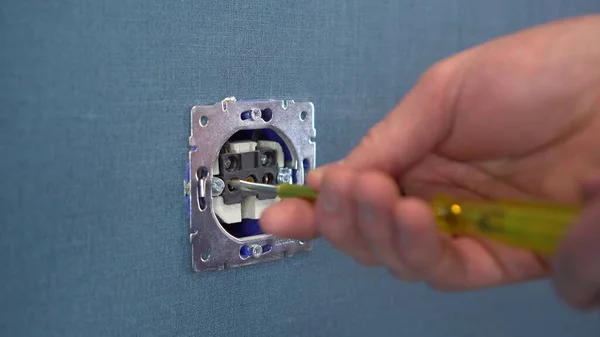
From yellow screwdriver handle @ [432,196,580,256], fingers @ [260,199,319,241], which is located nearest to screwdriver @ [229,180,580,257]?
yellow screwdriver handle @ [432,196,580,256]

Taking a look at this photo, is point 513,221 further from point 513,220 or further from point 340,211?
point 340,211

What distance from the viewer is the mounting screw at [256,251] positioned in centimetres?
53

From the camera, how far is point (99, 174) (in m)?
0.45

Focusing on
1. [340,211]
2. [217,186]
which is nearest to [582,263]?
[340,211]

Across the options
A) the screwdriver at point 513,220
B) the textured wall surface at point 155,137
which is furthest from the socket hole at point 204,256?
the screwdriver at point 513,220

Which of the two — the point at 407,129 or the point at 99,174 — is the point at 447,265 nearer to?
the point at 407,129

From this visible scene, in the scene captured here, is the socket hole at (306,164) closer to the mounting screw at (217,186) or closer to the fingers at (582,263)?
the mounting screw at (217,186)

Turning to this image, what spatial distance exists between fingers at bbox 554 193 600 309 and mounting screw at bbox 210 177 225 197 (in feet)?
0.97

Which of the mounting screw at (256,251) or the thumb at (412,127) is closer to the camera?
the thumb at (412,127)

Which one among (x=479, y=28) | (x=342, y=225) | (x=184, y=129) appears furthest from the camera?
(x=479, y=28)

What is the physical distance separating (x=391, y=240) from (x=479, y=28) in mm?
409

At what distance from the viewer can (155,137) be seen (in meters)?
0.47

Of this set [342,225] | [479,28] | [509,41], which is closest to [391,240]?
[342,225]

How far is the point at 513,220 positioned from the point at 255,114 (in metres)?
0.28
